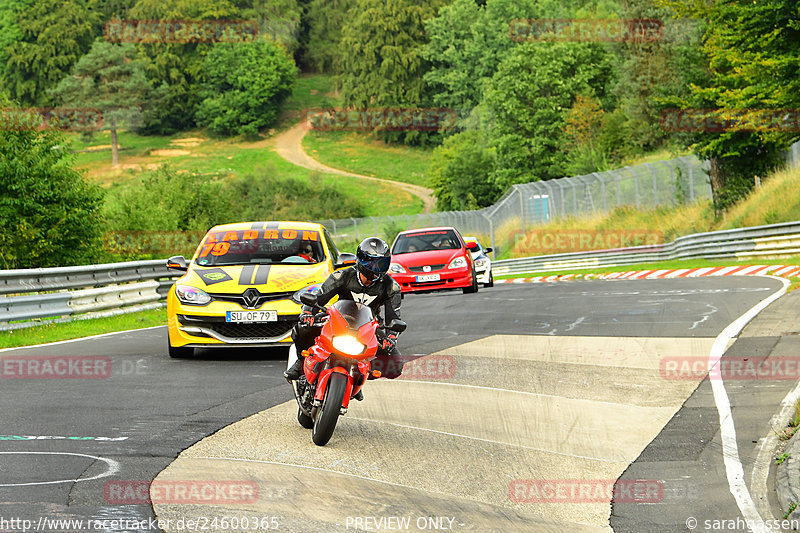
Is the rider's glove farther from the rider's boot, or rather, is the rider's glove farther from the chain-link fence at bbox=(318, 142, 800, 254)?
the chain-link fence at bbox=(318, 142, 800, 254)

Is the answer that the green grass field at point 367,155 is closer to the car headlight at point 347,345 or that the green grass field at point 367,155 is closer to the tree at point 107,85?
the tree at point 107,85

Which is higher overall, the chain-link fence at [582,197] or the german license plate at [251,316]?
the german license plate at [251,316]

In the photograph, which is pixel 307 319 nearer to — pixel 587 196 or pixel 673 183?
pixel 673 183

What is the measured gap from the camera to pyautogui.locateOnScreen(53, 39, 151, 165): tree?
12862cm

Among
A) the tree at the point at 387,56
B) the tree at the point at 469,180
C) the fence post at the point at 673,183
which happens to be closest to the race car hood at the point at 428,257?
the fence post at the point at 673,183

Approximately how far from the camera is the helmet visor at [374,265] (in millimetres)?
7102

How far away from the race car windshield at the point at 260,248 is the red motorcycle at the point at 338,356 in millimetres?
6087

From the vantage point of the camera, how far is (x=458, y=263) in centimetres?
2347

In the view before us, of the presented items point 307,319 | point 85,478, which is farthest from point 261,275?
point 85,478

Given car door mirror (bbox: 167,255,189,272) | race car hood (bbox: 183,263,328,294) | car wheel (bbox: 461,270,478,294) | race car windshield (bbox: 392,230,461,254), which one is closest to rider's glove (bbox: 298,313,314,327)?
race car hood (bbox: 183,263,328,294)

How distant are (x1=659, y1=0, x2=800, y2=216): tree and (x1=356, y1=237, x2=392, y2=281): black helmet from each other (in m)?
16.8

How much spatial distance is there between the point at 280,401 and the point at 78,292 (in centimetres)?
991

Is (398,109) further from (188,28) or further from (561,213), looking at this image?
(561,213)

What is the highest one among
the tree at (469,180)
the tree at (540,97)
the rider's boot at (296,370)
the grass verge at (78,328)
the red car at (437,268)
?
the rider's boot at (296,370)
